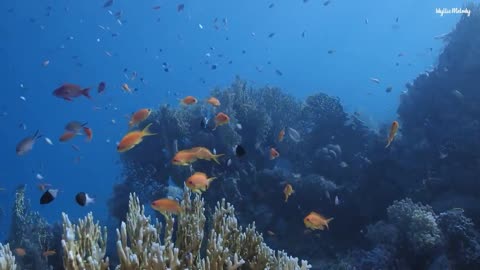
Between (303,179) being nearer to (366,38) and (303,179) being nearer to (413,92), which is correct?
(413,92)

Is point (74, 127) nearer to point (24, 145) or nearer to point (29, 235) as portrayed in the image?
point (24, 145)

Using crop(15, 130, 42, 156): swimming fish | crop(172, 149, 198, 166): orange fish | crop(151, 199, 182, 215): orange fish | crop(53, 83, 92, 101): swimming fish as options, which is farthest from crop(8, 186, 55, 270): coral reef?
crop(151, 199, 182, 215): orange fish

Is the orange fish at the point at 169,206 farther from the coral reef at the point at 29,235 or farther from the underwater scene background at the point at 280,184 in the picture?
the coral reef at the point at 29,235

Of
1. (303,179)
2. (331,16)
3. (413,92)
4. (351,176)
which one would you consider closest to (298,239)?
(303,179)

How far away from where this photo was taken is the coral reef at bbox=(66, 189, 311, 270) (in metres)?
3.10

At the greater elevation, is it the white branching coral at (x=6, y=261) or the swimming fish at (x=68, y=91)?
the swimming fish at (x=68, y=91)

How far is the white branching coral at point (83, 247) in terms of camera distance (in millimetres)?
3035

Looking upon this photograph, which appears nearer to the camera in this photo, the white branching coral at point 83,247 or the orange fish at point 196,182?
the white branching coral at point 83,247

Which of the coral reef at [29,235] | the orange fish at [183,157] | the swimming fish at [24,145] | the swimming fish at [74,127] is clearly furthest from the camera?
the coral reef at [29,235]

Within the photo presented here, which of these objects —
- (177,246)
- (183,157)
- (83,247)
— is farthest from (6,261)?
(183,157)

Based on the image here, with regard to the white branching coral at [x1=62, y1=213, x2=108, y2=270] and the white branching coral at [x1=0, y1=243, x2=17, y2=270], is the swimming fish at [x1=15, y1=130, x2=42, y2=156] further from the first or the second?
the white branching coral at [x1=0, y1=243, x2=17, y2=270]

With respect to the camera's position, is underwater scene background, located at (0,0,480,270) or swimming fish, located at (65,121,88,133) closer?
underwater scene background, located at (0,0,480,270)

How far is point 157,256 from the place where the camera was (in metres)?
2.99

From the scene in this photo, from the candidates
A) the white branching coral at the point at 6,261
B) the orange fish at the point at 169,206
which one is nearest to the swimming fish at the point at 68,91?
the orange fish at the point at 169,206
